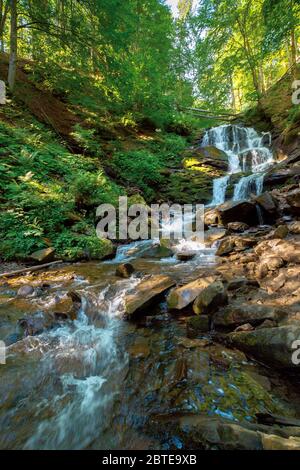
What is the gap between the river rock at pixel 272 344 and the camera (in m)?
2.67

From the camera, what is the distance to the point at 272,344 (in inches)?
109

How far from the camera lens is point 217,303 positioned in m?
3.76

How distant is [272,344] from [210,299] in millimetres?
1068

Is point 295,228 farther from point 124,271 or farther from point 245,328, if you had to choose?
point 124,271

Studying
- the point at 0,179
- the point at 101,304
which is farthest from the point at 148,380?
the point at 0,179

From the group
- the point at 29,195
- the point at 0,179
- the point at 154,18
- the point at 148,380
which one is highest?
the point at 154,18

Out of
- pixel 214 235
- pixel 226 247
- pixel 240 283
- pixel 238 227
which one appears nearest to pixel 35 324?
pixel 240 283

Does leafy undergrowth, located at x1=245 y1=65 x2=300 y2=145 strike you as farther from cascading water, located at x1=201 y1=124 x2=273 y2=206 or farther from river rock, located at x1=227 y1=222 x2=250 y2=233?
river rock, located at x1=227 y1=222 x2=250 y2=233

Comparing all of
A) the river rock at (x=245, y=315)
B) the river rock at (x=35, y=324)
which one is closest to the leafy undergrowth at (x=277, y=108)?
the river rock at (x=245, y=315)

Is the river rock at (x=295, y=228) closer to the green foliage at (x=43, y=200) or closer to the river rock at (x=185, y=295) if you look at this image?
the river rock at (x=185, y=295)

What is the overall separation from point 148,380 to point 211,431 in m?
0.97

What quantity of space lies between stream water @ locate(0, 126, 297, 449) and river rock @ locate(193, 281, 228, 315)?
32cm

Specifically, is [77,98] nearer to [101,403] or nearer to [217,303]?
[217,303]

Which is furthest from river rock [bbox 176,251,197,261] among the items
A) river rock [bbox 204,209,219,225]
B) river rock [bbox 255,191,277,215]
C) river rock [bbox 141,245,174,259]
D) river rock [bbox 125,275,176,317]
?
river rock [bbox 255,191,277,215]
